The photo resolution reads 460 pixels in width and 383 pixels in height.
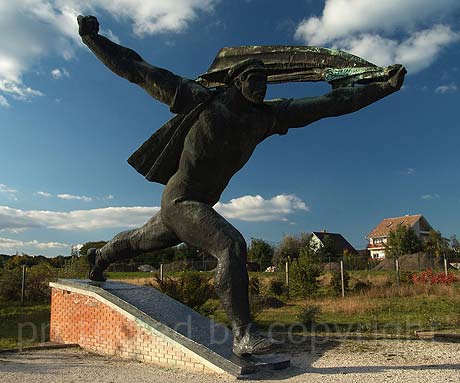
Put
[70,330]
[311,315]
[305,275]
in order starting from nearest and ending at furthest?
[70,330]
[311,315]
[305,275]

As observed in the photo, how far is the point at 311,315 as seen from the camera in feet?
28.9

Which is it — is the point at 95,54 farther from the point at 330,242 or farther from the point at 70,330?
the point at 330,242

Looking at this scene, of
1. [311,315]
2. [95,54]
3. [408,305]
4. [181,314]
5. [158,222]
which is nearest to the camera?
[95,54]

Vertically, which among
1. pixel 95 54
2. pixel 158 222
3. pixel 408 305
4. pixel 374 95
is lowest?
pixel 408 305

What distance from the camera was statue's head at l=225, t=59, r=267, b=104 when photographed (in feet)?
13.3

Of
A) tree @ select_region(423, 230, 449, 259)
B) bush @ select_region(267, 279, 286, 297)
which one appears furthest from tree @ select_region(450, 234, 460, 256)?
bush @ select_region(267, 279, 286, 297)

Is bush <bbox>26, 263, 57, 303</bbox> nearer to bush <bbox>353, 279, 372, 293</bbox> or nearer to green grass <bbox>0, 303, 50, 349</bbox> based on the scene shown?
green grass <bbox>0, 303, 50, 349</bbox>

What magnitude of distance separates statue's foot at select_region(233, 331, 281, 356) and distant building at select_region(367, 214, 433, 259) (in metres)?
64.0

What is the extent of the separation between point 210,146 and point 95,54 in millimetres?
1287

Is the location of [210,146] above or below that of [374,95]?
below

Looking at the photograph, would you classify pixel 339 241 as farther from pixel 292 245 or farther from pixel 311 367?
pixel 311 367

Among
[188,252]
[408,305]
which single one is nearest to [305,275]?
[408,305]

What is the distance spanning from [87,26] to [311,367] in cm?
373

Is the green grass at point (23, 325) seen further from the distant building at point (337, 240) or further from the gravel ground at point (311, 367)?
the distant building at point (337, 240)
